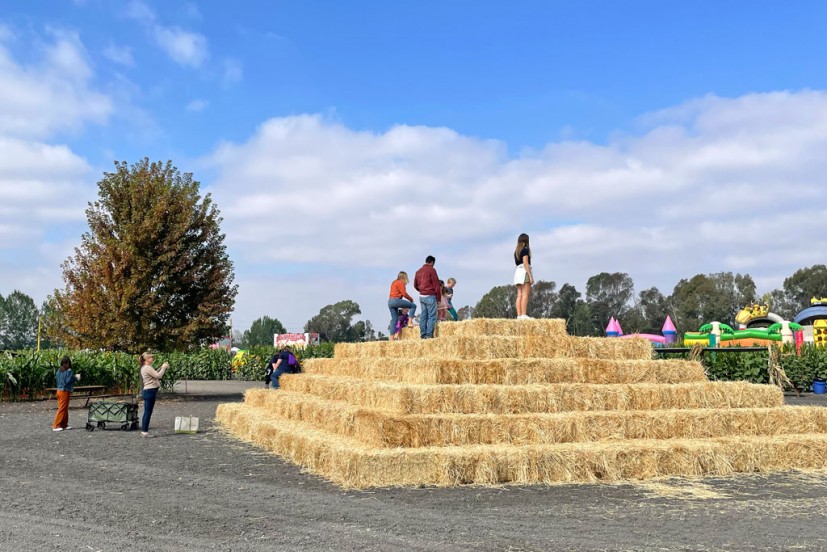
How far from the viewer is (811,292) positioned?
91.6 m

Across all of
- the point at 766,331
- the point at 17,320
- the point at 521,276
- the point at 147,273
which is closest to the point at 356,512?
the point at 521,276

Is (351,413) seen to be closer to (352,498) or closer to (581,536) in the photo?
(352,498)

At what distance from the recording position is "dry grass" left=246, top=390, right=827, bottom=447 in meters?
9.13

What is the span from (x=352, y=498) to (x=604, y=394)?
465cm

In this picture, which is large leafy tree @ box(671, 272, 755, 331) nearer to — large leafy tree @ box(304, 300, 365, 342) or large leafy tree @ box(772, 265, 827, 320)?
large leafy tree @ box(772, 265, 827, 320)

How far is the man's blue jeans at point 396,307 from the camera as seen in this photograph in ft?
49.5

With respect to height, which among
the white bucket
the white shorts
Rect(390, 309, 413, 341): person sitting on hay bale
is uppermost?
the white shorts

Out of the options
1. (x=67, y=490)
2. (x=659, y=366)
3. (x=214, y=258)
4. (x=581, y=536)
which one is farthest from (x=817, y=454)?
(x=214, y=258)

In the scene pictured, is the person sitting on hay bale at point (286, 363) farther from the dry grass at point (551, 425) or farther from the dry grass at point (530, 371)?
the dry grass at point (551, 425)

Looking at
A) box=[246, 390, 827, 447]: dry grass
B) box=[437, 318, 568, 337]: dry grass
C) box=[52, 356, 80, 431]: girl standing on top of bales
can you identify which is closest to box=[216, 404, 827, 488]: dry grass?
box=[246, 390, 827, 447]: dry grass

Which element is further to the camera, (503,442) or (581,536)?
(503,442)

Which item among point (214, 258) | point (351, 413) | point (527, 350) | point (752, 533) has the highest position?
point (214, 258)

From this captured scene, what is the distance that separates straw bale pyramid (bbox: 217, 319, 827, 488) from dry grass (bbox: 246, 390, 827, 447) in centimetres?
2

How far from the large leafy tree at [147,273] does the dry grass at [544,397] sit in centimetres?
1276
